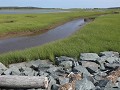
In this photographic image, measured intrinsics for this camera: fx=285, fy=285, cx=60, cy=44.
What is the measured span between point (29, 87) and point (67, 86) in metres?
1.58

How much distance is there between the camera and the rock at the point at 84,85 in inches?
472

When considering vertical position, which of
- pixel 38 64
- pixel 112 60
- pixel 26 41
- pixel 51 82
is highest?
pixel 51 82

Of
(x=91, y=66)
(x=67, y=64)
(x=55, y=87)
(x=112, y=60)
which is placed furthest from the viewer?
(x=112, y=60)

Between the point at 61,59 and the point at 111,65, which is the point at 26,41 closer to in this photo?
the point at 61,59

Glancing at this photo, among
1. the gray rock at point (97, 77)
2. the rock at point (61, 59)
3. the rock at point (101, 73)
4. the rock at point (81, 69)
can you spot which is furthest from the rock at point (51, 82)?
the rock at point (61, 59)

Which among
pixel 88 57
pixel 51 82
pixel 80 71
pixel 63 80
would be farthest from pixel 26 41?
pixel 51 82

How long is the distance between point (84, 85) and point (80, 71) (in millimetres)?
2252

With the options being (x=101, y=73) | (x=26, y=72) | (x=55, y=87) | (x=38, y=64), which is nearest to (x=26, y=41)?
(x=38, y=64)

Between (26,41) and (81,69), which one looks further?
(26,41)

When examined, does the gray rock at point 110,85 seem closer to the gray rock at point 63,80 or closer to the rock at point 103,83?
the rock at point 103,83

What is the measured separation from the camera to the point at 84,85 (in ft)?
39.7

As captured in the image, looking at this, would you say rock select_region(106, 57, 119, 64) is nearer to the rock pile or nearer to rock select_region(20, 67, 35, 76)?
the rock pile

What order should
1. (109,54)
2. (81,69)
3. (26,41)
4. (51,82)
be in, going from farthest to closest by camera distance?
1. (26,41)
2. (109,54)
3. (81,69)
4. (51,82)

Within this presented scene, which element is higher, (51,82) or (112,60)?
(51,82)
